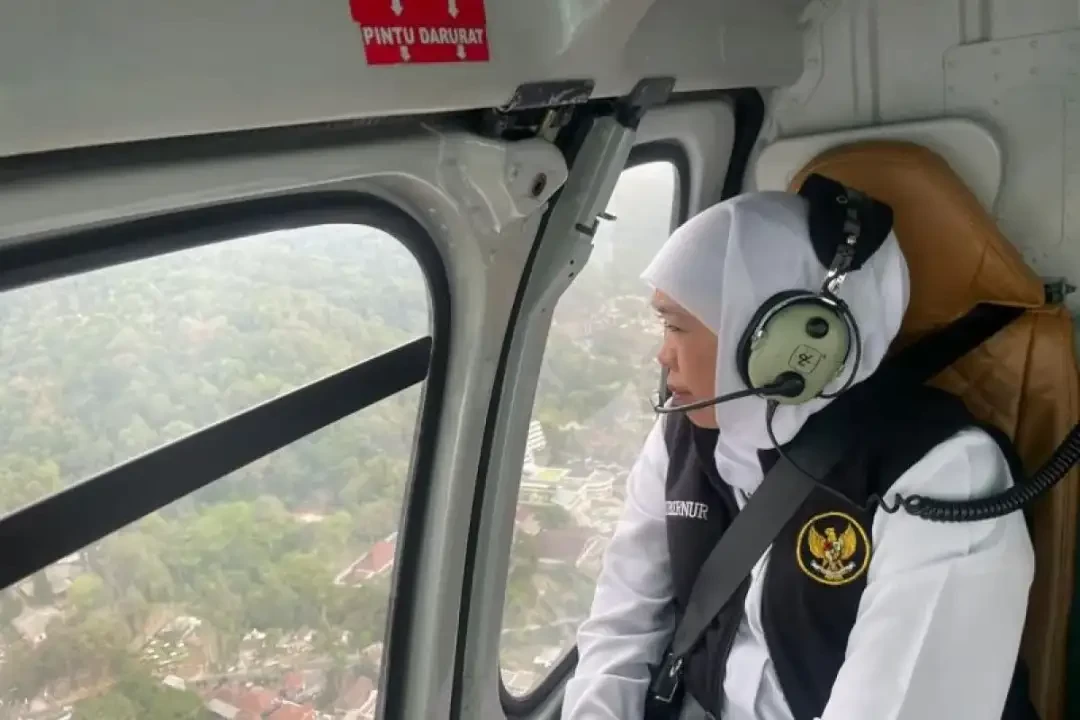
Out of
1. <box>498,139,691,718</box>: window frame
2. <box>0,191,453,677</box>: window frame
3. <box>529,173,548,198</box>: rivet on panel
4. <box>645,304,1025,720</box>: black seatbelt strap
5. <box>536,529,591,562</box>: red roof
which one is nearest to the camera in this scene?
<box>0,191,453,677</box>: window frame

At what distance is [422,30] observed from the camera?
1188mm

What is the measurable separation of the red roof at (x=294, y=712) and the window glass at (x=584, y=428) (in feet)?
1.85

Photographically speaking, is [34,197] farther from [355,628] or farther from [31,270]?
[355,628]

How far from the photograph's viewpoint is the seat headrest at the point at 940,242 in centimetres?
188

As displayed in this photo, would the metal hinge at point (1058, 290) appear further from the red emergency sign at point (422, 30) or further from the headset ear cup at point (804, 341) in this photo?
the red emergency sign at point (422, 30)

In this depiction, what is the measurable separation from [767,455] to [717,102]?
0.87 meters

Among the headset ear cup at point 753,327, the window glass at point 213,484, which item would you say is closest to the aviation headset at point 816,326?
the headset ear cup at point 753,327

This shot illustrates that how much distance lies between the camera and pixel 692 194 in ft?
7.89

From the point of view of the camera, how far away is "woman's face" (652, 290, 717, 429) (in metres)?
1.79

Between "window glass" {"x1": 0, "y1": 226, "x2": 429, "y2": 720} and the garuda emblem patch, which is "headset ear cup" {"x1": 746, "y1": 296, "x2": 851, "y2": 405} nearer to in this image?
the garuda emblem patch

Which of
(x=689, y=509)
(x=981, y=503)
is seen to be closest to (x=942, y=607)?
(x=981, y=503)

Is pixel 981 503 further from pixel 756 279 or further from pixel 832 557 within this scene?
pixel 756 279

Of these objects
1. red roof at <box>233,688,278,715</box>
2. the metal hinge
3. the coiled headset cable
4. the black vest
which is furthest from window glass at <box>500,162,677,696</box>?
the metal hinge

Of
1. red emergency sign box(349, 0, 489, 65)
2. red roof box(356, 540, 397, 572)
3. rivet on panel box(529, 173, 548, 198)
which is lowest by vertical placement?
red roof box(356, 540, 397, 572)
